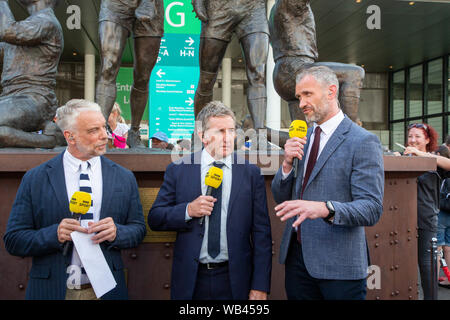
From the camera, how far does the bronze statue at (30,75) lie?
3479 millimetres

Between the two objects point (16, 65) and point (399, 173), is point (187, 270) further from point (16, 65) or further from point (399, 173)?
point (16, 65)

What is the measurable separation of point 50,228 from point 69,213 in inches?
5.1

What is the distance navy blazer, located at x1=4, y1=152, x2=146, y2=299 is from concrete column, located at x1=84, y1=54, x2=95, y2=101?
45.3 ft

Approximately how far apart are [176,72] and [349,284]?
7.71m

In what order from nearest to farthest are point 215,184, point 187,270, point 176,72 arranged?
point 215,184
point 187,270
point 176,72

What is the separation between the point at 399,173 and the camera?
374cm

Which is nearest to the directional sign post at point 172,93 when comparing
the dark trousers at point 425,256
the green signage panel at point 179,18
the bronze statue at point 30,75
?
the green signage panel at point 179,18

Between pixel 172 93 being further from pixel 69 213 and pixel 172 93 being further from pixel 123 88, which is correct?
pixel 69 213

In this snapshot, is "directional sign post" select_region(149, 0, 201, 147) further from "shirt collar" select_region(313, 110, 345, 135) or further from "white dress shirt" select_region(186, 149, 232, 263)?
"shirt collar" select_region(313, 110, 345, 135)

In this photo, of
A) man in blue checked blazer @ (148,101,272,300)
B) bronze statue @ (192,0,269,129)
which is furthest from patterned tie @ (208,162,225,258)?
bronze statue @ (192,0,269,129)

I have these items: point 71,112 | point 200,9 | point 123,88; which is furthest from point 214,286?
point 123,88
